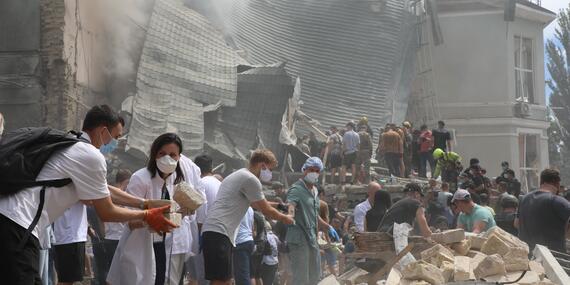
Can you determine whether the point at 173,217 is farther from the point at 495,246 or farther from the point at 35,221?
the point at 495,246

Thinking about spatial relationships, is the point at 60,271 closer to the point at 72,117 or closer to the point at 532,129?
the point at 72,117

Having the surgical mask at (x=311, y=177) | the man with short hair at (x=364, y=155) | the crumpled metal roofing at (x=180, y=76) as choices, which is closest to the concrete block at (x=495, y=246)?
the surgical mask at (x=311, y=177)

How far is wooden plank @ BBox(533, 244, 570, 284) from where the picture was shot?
24.4 ft

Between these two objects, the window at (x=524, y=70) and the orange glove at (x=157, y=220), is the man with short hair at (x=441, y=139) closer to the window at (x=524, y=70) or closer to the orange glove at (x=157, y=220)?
the window at (x=524, y=70)

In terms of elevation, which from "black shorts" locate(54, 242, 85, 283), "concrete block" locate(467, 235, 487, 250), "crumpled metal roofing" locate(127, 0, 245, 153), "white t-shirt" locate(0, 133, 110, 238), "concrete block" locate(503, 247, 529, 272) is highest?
"crumpled metal roofing" locate(127, 0, 245, 153)

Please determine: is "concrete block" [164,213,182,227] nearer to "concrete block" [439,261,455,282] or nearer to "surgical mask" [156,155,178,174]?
"surgical mask" [156,155,178,174]

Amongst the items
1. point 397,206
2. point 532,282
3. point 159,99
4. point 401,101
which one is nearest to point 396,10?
point 401,101

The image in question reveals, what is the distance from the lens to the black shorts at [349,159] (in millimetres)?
18750

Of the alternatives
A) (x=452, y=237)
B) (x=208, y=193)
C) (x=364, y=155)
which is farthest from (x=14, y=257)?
(x=364, y=155)

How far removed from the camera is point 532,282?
24.8 ft

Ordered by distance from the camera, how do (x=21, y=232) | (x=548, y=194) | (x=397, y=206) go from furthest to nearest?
1. (x=397, y=206)
2. (x=548, y=194)
3. (x=21, y=232)

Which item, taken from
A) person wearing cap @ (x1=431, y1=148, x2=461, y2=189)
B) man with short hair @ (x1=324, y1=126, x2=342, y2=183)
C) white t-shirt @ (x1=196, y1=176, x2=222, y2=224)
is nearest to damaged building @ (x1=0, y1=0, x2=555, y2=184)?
man with short hair @ (x1=324, y1=126, x2=342, y2=183)

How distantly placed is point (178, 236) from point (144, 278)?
63 centimetres

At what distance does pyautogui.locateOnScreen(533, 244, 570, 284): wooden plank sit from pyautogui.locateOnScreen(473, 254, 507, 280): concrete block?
407 millimetres
